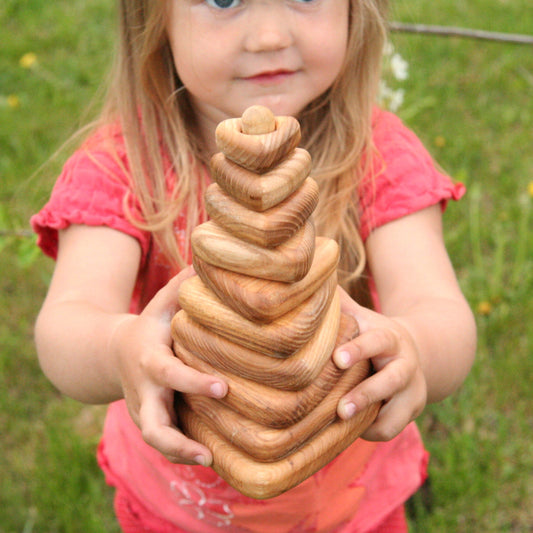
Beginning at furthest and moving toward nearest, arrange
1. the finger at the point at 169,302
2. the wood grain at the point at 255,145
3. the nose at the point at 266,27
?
the nose at the point at 266,27, the finger at the point at 169,302, the wood grain at the point at 255,145

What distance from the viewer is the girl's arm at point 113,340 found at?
1171 millimetres

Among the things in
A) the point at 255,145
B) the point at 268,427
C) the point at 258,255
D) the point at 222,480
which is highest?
the point at 255,145

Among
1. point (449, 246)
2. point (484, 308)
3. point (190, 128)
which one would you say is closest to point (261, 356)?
point (190, 128)

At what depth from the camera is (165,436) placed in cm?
117

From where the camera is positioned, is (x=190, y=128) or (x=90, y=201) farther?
(x=190, y=128)

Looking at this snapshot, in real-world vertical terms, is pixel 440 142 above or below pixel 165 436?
below

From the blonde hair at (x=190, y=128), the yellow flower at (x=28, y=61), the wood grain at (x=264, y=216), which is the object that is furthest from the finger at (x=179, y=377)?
the yellow flower at (x=28, y=61)

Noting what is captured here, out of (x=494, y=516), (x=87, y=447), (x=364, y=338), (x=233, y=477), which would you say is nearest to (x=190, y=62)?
(x=364, y=338)

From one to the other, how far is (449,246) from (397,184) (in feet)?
4.63

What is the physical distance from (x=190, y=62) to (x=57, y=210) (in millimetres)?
492

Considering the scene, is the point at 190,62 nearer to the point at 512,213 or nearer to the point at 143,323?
the point at 143,323

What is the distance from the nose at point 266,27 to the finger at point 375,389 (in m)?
0.73

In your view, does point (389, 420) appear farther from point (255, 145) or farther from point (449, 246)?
point (449, 246)

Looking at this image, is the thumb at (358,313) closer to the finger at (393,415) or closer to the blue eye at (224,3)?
the finger at (393,415)
